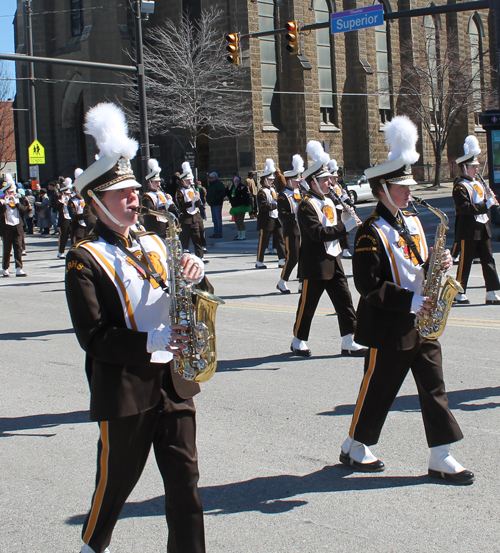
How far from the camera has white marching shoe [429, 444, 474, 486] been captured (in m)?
4.47

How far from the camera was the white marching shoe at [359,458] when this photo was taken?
186 inches

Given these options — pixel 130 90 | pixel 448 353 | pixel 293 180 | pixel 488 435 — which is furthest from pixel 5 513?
pixel 130 90

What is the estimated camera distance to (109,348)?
125 inches

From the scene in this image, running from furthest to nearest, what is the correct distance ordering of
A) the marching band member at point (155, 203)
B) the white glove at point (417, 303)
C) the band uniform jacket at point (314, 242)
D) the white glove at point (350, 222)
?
the marching band member at point (155, 203)
the band uniform jacket at point (314, 242)
the white glove at point (350, 222)
the white glove at point (417, 303)

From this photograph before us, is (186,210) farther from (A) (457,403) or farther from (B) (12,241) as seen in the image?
(A) (457,403)

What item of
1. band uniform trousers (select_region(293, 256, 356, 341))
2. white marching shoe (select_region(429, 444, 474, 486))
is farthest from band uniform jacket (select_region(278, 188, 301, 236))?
white marching shoe (select_region(429, 444, 474, 486))

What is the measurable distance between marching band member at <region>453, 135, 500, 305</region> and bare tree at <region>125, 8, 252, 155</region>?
26025mm

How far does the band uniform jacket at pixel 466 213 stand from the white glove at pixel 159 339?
26.5ft

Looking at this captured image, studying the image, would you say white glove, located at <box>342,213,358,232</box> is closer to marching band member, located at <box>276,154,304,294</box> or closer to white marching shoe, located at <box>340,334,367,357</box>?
white marching shoe, located at <box>340,334,367,357</box>

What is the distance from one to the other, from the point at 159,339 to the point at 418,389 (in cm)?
202

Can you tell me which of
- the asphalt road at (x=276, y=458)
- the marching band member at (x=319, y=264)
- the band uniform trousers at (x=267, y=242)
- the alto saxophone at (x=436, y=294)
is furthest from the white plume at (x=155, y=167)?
the alto saxophone at (x=436, y=294)

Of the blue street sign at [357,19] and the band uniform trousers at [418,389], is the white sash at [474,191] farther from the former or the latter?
the blue street sign at [357,19]

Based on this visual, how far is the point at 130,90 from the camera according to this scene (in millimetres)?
37844

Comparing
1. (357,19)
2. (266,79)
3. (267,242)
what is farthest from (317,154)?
(266,79)
